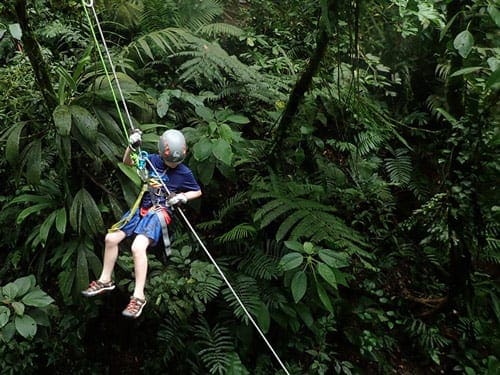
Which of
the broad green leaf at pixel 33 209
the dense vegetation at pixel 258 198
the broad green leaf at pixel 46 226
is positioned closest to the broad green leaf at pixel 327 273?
the dense vegetation at pixel 258 198

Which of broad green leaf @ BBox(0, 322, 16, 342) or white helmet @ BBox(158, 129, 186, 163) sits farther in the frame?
broad green leaf @ BBox(0, 322, 16, 342)

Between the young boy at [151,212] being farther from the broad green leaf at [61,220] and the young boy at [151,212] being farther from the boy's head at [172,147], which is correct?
the broad green leaf at [61,220]

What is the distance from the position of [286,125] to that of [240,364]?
1.71m

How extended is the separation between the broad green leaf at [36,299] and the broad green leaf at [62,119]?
1.00 metres

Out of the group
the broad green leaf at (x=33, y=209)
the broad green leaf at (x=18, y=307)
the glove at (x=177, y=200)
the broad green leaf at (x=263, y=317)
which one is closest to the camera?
the glove at (x=177, y=200)

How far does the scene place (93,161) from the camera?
3258 mm

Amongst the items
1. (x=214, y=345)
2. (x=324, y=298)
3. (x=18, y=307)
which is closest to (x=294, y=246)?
(x=324, y=298)

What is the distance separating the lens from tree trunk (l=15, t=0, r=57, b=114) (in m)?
2.57

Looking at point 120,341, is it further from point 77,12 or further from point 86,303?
point 77,12

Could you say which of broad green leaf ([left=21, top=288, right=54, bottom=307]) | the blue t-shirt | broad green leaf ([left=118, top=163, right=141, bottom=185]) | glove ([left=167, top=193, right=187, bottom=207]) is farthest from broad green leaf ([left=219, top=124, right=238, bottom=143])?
broad green leaf ([left=21, top=288, right=54, bottom=307])

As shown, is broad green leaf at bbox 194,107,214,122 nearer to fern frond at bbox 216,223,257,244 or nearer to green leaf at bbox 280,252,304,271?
fern frond at bbox 216,223,257,244

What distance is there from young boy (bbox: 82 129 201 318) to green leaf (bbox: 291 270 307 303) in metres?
1.00

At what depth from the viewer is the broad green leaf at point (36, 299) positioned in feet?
9.46

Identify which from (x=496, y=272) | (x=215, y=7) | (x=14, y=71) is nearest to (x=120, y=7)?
(x=215, y=7)
